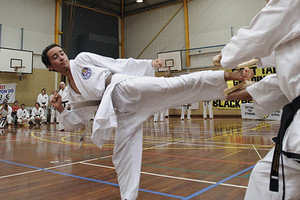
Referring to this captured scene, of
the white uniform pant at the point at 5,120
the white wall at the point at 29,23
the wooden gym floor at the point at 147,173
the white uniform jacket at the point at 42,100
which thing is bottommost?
the wooden gym floor at the point at 147,173

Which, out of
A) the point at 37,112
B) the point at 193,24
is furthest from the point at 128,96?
the point at 193,24

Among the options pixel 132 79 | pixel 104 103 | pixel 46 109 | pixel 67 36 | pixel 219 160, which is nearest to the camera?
pixel 104 103

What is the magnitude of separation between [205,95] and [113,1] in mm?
14059

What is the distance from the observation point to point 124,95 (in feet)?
6.07

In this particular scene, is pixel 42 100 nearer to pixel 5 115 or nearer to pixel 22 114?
pixel 22 114

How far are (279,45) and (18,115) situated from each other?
1078cm

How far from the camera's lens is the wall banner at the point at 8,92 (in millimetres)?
10531

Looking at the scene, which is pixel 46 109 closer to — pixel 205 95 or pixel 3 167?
pixel 3 167

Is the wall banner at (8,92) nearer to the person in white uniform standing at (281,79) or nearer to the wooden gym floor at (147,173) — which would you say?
the wooden gym floor at (147,173)

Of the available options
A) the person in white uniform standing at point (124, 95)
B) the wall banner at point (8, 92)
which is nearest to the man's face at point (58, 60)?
the person in white uniform standing at point (124, 95)

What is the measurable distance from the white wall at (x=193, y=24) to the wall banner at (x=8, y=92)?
6.84 m

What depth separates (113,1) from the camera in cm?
1426

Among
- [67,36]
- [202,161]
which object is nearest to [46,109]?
[67,36]

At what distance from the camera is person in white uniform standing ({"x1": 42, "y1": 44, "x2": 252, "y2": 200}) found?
1646mm
